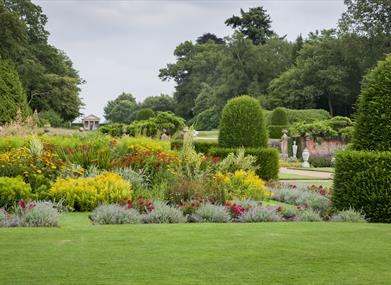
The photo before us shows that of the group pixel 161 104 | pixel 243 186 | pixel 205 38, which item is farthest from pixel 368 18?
pixel 243 186

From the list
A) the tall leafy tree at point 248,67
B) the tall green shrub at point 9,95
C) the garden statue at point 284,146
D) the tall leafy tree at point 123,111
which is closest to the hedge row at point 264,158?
the garden statue at point 284,146

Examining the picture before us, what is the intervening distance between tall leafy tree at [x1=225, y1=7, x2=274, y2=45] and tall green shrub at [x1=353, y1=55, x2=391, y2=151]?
175ft

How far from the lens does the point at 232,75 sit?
173 feet

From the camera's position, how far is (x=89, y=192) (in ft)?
27.2

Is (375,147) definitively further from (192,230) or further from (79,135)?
(79,135)

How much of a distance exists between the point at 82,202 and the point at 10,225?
1.79 metres

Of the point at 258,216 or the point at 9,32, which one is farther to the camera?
the point at 9,32

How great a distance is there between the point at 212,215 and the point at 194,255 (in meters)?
2.68

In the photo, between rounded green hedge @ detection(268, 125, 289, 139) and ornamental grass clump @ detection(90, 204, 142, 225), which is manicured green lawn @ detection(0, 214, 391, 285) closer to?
ornamental grass clump @ detection(90, 204, 142, 225)

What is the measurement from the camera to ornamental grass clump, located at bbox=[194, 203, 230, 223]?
24.6 feet

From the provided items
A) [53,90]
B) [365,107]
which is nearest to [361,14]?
[53,90]

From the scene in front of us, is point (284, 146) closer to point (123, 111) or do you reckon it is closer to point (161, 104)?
point (161, 104)

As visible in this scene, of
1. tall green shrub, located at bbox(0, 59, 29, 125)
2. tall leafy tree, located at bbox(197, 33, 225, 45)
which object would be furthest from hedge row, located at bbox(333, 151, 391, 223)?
tall leafy tree, located at bbox(197, 33, 225, 45)

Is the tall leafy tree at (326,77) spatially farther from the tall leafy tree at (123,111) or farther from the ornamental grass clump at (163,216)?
the ornamental grass clump at (163,216)
